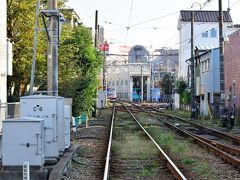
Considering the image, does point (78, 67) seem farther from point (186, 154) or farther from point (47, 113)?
point (47, 113)

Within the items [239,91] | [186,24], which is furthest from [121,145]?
[186,24]

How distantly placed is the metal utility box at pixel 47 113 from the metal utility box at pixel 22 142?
1.61 m

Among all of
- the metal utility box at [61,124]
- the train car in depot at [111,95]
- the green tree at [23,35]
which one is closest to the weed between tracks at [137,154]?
the metal utility box at [61,124]

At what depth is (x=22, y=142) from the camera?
1048 cm

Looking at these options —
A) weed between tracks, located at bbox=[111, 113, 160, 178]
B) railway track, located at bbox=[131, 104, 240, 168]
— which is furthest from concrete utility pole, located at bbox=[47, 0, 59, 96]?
railway track, located at bbox=[131, 104, 240, 168]

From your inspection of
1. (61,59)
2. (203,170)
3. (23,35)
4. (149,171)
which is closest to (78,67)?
(61,59)

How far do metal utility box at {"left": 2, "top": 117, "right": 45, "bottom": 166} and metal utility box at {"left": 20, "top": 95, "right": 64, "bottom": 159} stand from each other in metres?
1.61

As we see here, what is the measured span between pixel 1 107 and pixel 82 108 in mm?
15213

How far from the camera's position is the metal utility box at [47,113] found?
12.2 metres

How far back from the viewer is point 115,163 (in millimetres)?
14047

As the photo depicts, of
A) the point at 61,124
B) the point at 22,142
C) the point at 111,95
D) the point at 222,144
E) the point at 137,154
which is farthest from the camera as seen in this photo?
the point at 111,95

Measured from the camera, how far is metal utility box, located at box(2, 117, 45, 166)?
10.5 meters

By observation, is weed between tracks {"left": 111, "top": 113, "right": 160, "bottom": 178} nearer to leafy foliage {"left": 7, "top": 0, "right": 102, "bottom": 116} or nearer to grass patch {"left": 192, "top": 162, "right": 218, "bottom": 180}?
grass patch {"left": 192, "top": 162, "right": 218, "bottom": 180}

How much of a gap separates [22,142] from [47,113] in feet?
6.62
